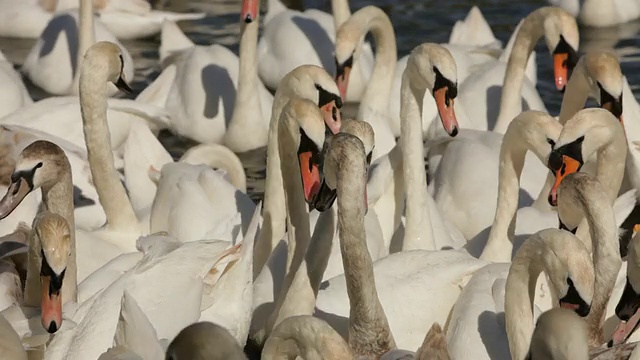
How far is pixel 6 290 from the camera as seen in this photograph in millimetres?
7953

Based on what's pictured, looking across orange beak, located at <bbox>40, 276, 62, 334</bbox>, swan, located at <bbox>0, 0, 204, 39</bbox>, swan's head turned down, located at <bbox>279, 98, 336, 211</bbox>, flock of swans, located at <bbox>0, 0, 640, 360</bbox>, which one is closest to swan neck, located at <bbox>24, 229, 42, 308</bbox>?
flock of swans, located at <bbox>0, 0, 640, 360</bbox>

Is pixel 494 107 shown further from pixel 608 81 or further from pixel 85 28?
pixel 85 28

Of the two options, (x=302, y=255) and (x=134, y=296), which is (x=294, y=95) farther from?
(x=134, y=296)

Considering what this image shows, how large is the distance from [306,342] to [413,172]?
106 inches

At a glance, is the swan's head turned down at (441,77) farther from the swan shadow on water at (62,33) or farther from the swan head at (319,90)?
the swan shadow on water at (62,33)

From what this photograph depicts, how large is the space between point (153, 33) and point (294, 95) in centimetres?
619

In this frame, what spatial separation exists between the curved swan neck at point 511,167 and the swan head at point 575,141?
24cm

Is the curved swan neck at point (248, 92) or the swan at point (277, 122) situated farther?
the curved swan neck at point (248, 92)

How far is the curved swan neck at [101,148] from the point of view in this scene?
913 cm

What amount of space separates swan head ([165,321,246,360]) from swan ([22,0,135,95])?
278 inches

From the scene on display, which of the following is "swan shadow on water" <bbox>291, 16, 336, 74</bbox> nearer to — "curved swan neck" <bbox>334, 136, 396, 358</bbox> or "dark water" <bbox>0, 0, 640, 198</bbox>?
"dark water" <bbox>0, 0, 640, 198</bbox>

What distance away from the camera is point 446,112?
8836mm

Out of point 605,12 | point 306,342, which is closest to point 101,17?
point 605,12

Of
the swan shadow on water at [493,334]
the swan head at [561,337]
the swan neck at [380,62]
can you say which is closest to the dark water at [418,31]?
the swan neck at [380,62]
